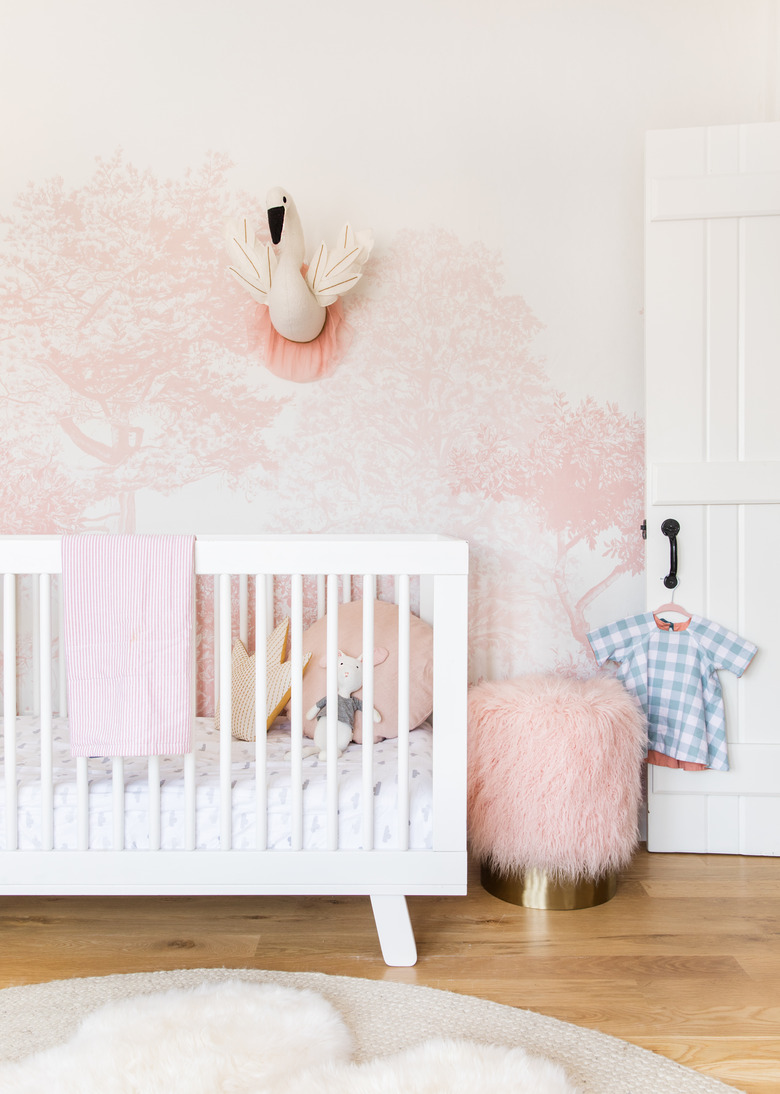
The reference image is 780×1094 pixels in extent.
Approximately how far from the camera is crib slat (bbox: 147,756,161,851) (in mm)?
1261

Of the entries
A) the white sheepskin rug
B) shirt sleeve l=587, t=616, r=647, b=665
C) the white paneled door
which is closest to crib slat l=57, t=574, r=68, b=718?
the white sheepskin rug

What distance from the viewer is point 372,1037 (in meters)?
1.07

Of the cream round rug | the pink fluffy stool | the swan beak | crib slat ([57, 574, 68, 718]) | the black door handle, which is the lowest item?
the cream round rug

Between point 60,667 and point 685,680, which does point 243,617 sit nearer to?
point 60,667

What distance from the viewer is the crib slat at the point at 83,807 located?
1.25 m

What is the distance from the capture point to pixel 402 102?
1.94 m

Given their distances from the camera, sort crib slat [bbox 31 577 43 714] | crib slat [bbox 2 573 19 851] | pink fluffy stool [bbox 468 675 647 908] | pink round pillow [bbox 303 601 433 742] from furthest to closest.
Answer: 1. crib slat [bbox 31 577 43 714]
2. pink round pillow [bbox 303 601 433 742]
3. pink fluffy stool [bbox 468 675 647 908]
4. crib slat [bbox 2 573 19 851]

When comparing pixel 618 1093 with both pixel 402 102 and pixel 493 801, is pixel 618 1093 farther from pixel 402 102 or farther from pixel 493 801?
pixel 402 102

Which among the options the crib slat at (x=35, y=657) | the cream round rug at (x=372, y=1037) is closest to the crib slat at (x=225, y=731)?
the cream round rug at (x=372, y=1037)

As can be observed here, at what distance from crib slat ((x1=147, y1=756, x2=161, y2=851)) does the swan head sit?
4.00ft

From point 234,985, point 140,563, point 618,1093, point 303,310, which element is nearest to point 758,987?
point 618,1093

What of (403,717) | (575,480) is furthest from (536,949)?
(575,480)

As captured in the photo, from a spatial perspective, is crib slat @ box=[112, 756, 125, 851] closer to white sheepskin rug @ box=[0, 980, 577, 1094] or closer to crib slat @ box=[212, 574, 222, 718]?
white sheepskin rug @ box=[0, 980, 577, 1094]

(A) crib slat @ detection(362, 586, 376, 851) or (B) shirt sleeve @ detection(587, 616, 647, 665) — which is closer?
(A) crib slat @ detection(362, 586, 376, 851)
